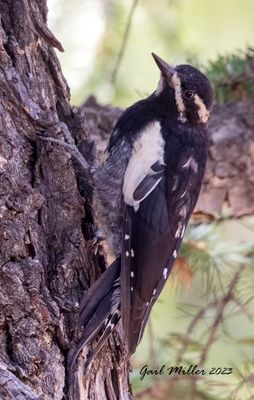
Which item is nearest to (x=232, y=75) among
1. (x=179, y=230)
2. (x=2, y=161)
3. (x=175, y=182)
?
(x=175, y=182)

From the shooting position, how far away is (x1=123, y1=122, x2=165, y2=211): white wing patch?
2.63 m

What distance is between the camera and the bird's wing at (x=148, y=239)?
7.64ft

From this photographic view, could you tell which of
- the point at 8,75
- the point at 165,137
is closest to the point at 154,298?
the point at 165,137

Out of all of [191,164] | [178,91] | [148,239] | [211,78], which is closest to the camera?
[148,239]

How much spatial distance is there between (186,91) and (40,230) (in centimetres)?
95

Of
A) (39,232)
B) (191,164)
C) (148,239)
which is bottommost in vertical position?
(148,239)

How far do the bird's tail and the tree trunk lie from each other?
1.1 inches

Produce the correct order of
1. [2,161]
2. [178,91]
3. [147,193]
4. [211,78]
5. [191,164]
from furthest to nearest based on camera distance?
[211,78], [178,91], [191,164], [147,193], [2,161]

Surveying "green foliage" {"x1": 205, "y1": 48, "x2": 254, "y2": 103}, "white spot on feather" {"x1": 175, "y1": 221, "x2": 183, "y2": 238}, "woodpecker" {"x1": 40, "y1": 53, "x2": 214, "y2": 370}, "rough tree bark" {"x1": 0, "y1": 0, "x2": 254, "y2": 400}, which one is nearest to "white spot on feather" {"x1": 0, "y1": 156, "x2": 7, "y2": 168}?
"rough tree bark" {"x1": 0, "y1": 0, "x2": 254, "y2": 400}

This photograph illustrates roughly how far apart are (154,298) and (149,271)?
0.08 metres

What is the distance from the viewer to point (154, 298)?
7.97 ft

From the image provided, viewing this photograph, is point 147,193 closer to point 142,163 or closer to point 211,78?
point 142,163

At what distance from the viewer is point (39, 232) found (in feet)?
7.09

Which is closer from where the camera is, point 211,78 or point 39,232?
point 39,232
